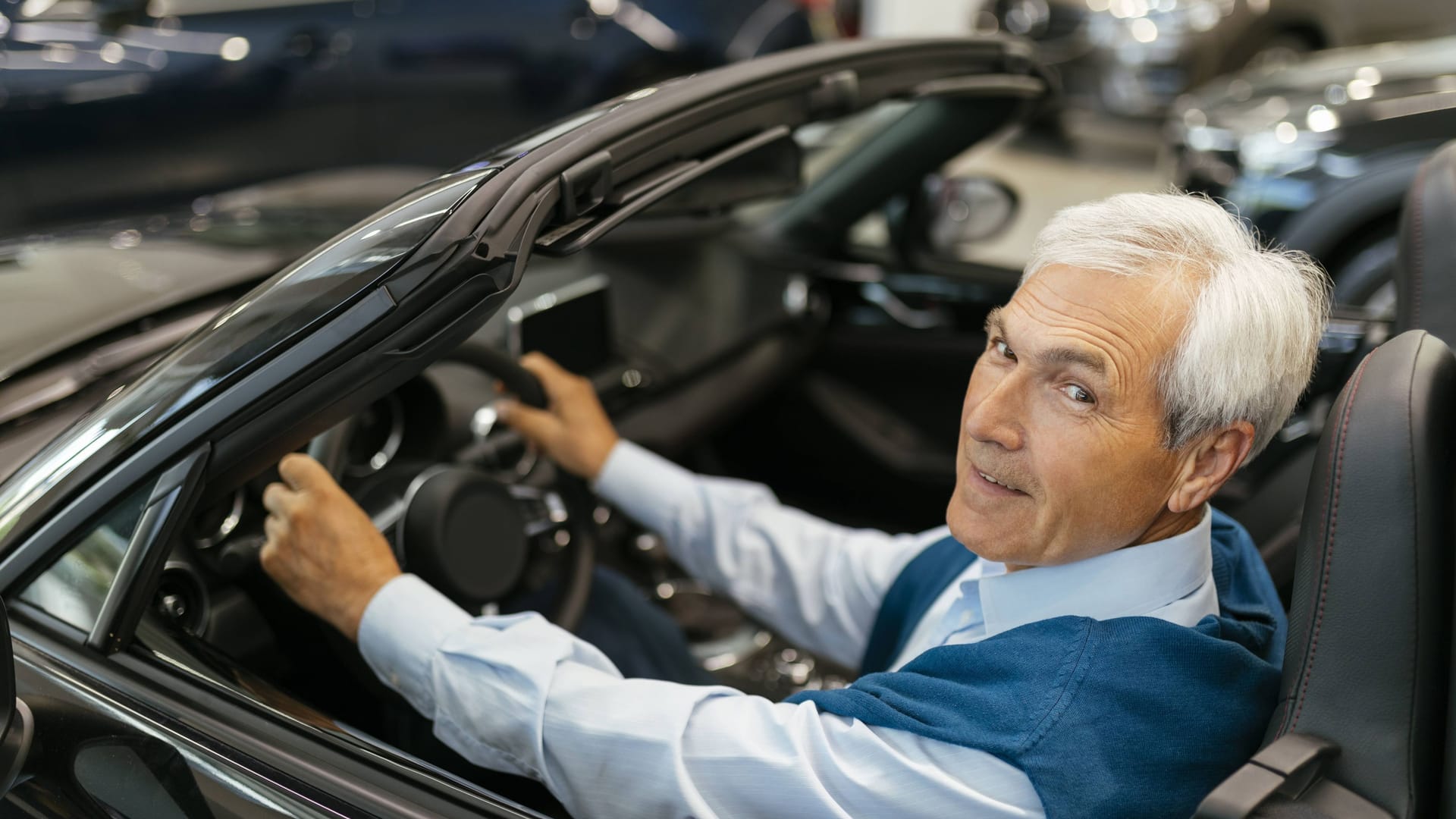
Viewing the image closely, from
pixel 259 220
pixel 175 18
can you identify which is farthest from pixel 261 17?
pixel 259 220

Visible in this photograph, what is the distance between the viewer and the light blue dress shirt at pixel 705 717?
118 cm

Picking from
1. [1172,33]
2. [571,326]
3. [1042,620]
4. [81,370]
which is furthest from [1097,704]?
[1172,33]

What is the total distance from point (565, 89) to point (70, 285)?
333 centimetres

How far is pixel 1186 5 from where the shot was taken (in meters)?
6.82

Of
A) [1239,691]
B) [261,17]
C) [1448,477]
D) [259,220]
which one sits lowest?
[1239,691]

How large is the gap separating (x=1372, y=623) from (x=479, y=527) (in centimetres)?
107

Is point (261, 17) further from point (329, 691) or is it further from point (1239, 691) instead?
point (1239, 691)

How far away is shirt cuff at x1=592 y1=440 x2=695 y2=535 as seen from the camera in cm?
194

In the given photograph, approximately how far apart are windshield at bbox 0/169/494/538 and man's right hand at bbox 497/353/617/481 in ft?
2.14

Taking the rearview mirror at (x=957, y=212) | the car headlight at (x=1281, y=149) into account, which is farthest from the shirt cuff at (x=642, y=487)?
the car headlight at (x=1281, y=149)

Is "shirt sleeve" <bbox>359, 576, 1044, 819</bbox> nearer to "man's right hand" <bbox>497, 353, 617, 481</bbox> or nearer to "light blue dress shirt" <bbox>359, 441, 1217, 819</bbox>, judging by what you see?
"light blue dress shirt" <bbox>359, 441, 1217, 819</bbox>

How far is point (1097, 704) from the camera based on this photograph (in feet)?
3.78

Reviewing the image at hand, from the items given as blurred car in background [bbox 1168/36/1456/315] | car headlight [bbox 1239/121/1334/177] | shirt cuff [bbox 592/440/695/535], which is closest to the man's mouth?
shirt cuff [bbox 592/440/695/535]

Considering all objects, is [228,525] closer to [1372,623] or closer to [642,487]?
[642,487]
